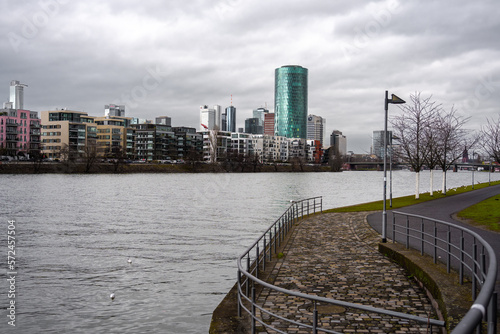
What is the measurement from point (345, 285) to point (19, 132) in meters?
169

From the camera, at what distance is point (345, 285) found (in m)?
12.3

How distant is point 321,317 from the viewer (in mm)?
9711

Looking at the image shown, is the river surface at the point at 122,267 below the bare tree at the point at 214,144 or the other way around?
below

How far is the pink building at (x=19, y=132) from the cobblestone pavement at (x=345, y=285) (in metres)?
145

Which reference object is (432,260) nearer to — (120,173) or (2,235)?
(2,235)

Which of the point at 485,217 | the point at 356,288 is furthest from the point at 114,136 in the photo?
the point at 356,288

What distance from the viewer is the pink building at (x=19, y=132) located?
152 m

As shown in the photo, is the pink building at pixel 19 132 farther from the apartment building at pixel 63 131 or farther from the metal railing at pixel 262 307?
the metal railing at pixel 262 307

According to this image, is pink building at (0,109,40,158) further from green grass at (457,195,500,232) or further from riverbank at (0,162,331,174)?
green grass at (457,195,500,232)

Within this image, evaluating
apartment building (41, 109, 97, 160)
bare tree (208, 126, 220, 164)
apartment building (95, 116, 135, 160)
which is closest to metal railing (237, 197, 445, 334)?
bare tree (208, 126, 220, 164)

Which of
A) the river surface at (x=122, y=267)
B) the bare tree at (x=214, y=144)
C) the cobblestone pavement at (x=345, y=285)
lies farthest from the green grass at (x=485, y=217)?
the bare tree at (x=214, y=144)

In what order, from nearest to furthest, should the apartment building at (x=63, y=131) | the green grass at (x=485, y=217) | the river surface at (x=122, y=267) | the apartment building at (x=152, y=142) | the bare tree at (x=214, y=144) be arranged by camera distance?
the river surface at (x=122, y=267), the green grass at (x=485, y=217), the apartment building at (x=63, y=131), the bare tree at (x=214, y=144), the apartment building at (x=152, y=142)

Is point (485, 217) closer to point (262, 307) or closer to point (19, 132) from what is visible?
point (262, 307)

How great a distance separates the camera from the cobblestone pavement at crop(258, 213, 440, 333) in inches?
368
